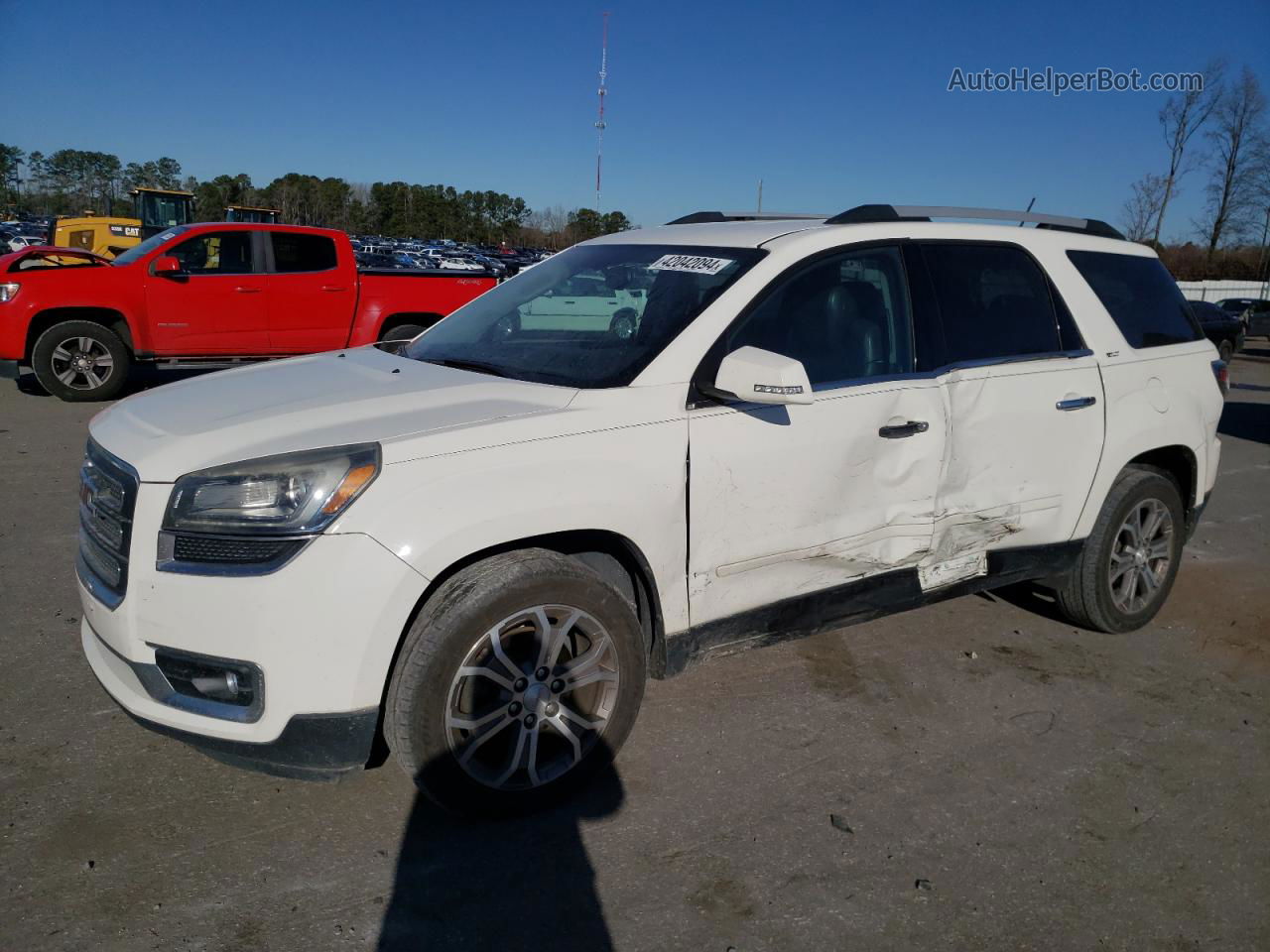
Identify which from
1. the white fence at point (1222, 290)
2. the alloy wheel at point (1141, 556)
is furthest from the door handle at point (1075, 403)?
the white fence at point (1222, 290)

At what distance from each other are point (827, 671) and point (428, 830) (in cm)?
192

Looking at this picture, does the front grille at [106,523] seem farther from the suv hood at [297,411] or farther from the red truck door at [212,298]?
the red truck door at [212,298]

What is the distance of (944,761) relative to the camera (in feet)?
11.3

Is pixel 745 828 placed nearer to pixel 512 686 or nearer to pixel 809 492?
pixel 512 686

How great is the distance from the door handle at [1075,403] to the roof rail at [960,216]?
0.84 m

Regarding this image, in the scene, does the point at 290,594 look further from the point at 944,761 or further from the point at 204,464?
the point at 944,761

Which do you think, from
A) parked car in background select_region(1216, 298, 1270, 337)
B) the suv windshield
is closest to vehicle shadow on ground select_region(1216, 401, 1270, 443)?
the suv windshield

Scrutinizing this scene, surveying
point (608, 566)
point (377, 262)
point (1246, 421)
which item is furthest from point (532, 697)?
point (377, 262)

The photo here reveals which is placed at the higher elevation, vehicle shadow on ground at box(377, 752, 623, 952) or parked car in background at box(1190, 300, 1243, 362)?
parked car in background at box(1190, 300, 1243, 362)

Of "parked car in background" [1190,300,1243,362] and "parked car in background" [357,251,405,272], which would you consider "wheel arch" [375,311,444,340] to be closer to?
"parked car in background" [357,251,405,272]

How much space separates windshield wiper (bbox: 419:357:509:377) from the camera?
134 inches

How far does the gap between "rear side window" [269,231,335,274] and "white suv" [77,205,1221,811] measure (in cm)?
759

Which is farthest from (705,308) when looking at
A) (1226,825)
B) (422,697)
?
(1226,825)

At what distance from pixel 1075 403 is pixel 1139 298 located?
87cm
